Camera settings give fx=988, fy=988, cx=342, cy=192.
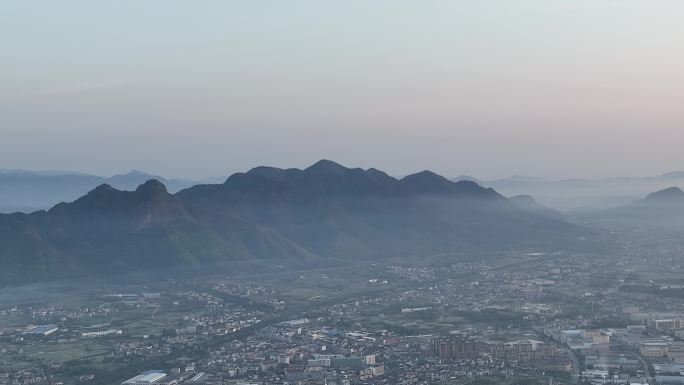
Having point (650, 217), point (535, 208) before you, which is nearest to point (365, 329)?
point (535, 208)

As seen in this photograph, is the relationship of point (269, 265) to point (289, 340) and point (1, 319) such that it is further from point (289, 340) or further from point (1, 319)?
point (289, 340)

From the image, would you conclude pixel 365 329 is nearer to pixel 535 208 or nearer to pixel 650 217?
pixel 535 208

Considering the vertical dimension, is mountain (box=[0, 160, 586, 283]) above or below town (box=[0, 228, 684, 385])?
above

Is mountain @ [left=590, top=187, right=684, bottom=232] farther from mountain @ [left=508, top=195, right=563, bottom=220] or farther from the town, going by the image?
the town

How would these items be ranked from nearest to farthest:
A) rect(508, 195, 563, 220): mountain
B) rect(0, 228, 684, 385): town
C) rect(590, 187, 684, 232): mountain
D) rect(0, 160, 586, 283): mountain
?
rect(0, 228, 684, 385): town, rect(0, 160, 586, 283): mountain, rect(590, 187, 684, 232): mountain, rect(508, 195, 563, 220): mountain

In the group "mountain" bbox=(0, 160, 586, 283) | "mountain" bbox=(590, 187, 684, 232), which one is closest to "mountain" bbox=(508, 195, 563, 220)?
"mountain" bbox=(0, 160, 586, 283)

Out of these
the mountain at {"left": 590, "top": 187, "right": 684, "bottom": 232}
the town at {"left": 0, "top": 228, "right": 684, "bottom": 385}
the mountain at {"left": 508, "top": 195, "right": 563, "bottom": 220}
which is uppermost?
the mountain at {"left": 508, "top": 195, "right": 563, "bottom": 220}

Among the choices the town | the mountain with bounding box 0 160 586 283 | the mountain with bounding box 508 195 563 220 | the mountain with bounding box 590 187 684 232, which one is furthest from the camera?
the mountain with bounding box 508 195 563 220

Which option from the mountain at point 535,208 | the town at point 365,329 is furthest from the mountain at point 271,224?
the town at point 365,329
